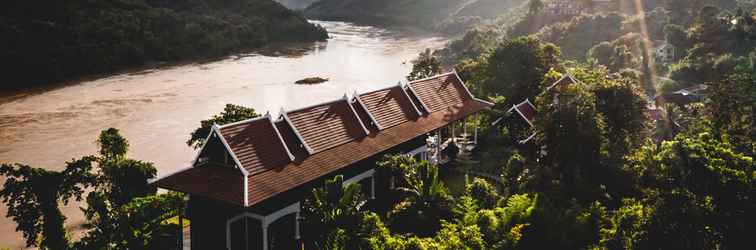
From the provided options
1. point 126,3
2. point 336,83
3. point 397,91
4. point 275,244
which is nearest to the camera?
point 275,244

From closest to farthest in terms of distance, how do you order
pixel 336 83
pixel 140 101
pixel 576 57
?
1. pixel 140 101
2. pixel 336 83
3. pixel 576 57

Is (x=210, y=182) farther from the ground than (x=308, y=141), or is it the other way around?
(x=308, y=141)

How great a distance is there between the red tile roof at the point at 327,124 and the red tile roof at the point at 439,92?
510 cm

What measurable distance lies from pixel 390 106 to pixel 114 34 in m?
65.3

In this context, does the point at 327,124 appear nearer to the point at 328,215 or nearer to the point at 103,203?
the point at 328,215

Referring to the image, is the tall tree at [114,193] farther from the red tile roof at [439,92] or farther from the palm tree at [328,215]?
the red tile roof at [439,92]

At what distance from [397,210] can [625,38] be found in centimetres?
6295

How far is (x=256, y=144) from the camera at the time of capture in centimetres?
1880

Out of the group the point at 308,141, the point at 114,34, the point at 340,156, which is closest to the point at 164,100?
the point at 114,34

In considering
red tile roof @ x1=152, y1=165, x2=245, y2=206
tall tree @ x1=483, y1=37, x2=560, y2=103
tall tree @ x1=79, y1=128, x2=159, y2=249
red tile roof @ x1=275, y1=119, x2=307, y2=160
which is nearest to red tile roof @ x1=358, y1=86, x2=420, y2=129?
red tile roof @ x1=275, y1=119, x2=307, y2=160

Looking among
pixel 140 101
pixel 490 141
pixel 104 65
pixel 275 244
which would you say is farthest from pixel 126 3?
pixel 275 244

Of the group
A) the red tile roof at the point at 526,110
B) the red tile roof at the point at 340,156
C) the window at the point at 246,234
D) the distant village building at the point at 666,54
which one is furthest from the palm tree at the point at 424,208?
the distant village building at the point at 666,54

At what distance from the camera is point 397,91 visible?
2616cm

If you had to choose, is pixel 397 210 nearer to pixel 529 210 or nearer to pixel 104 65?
pixel 529 210
